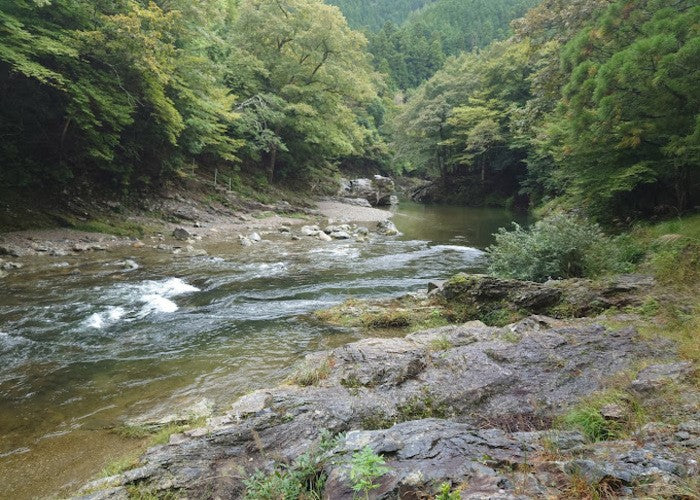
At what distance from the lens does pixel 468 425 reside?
3.07m

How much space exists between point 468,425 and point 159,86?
1568 cm

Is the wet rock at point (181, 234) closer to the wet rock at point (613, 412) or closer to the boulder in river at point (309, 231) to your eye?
the boulder in river at point (309, 231)

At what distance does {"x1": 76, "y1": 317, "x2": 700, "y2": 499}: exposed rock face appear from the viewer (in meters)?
2.34

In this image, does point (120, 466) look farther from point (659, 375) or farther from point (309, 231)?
point (309, 231)

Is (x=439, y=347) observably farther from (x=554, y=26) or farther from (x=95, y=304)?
(x=554, y=26)

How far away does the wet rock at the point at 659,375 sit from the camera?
3.16 m

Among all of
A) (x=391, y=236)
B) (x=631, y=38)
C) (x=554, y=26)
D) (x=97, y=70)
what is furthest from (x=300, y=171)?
(x=631, y=38)

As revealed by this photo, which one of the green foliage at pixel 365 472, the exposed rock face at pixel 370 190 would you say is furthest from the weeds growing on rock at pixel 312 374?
the exposed rock face at pixel 370 190

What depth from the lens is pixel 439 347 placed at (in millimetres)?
5137

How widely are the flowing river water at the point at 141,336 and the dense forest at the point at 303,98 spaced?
4.74 metres

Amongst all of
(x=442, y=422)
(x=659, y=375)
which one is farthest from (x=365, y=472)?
(x=659, y=375)

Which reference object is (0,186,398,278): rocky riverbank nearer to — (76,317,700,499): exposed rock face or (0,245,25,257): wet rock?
(0,245,25,257): wet rock

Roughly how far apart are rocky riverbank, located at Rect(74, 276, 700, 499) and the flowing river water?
→ 3.54 ft

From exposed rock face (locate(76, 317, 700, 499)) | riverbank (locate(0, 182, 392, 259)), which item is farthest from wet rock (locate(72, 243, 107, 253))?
exposed rock face (locate(76, 317, 700, 499))
